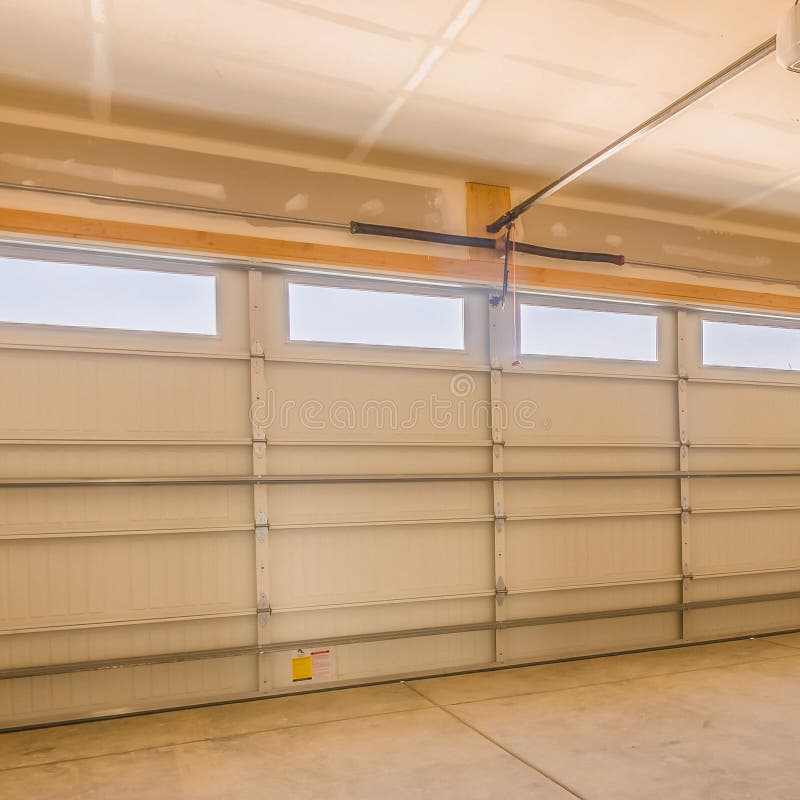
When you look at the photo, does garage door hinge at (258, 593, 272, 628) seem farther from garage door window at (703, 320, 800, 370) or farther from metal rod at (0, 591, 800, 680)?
garage door window at (703, 320, 800, 370)

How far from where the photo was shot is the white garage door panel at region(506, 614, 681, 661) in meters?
4.74

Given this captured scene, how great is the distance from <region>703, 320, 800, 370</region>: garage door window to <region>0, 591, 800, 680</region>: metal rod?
1.79 meters

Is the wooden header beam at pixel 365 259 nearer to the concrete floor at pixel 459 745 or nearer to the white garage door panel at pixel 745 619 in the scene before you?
the white garage door panel at pixel 745 619

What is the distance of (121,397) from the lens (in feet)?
12.8

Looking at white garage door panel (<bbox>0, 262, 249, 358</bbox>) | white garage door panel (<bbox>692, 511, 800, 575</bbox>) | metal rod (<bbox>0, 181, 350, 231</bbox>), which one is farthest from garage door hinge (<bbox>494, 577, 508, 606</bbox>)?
metal rod (<bbox>0, 181, 350, 231</bbox>)

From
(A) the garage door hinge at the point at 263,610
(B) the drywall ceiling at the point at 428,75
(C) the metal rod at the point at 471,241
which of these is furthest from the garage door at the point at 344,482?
(B) the drywall ceiling at the point at 428,75

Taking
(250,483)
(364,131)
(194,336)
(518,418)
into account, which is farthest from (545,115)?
(250,483)

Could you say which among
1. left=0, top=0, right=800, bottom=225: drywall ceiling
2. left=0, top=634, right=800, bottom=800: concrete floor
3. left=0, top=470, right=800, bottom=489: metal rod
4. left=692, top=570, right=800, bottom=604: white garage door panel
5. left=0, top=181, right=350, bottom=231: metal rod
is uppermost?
left=0, top=0, right=800, bottom=225: drywall ceiling

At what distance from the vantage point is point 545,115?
3.87 metres

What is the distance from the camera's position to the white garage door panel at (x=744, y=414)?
5441 millimetres

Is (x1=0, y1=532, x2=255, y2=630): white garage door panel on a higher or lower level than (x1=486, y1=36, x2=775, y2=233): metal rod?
lower

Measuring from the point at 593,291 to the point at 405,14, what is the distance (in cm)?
255

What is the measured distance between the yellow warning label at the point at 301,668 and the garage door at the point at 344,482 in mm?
40

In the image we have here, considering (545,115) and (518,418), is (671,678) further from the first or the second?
(545,115)
